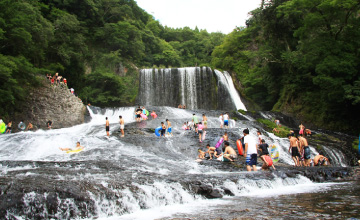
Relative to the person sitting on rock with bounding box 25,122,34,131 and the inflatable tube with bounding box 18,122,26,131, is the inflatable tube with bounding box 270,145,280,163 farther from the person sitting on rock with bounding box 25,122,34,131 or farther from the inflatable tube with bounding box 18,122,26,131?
the inflatable tube with bounding box 18,122,26,131

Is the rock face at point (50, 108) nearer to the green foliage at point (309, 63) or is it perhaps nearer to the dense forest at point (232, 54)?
the dense forest at point (232, 54)

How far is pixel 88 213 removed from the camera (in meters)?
5.84

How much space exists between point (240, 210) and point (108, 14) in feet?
137

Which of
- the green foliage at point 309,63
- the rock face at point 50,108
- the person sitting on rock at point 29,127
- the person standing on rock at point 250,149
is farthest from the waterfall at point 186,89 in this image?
the person standing on rock at point 250,149

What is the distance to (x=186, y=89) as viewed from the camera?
36.5 metres

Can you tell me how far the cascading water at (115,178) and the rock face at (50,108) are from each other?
5.43 m

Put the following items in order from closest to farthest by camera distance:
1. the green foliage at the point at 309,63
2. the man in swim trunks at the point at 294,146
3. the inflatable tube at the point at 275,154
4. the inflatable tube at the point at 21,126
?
the man in swim trunks at the point at 294,146 → the inflatable tube at the point at 275,154 → the inflatable tube at the point at 21,126 → the green foliage at the point at 309,63

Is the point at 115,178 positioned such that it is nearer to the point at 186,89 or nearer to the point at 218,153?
the point at 218,153

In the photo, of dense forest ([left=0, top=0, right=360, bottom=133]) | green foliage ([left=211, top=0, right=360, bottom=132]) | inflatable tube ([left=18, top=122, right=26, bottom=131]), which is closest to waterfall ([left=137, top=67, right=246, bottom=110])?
dense forest ([left=0, top=0, right=360, bottom=133])

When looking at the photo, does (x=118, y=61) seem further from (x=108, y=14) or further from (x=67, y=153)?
(x=67, y=153)

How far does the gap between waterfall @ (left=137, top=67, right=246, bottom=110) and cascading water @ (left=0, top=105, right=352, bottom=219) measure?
19.3 meters

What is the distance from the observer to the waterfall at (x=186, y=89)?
3641cm

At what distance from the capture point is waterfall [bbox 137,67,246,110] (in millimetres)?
36406

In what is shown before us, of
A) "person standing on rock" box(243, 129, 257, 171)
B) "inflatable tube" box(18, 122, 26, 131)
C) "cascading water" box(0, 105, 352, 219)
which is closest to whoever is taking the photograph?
"cascading water" box(0, 105, 352, 219)
